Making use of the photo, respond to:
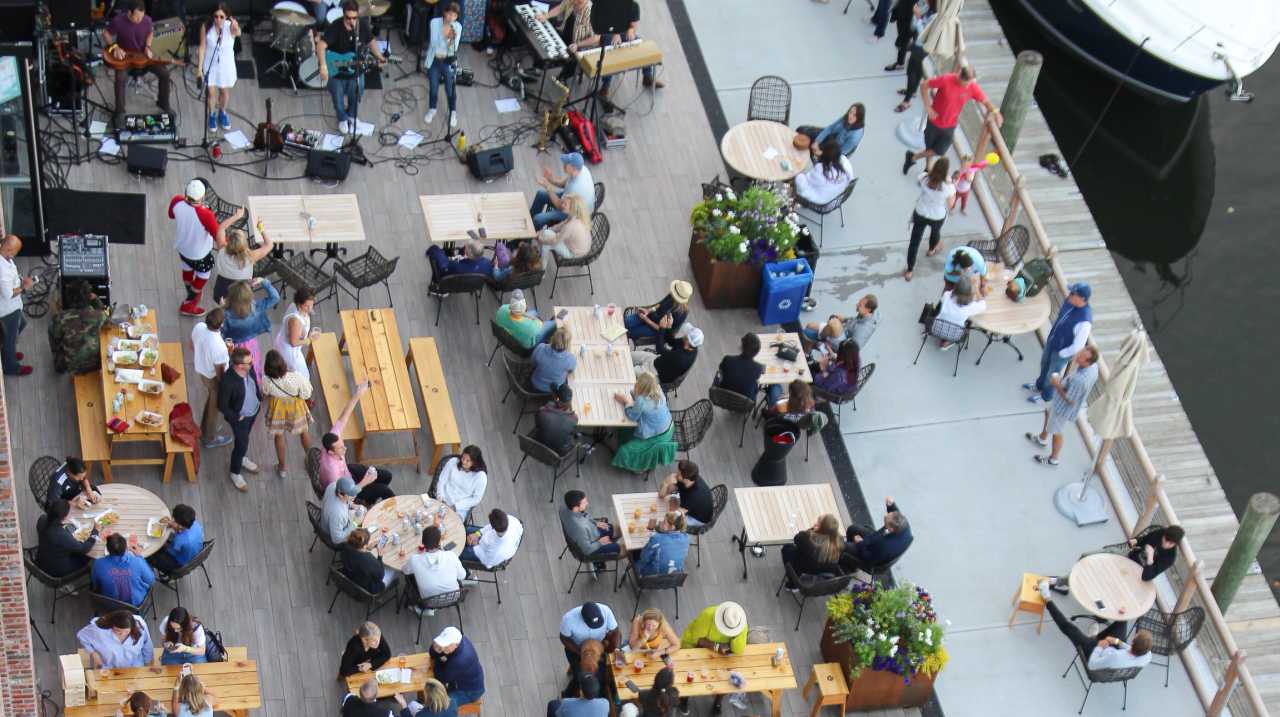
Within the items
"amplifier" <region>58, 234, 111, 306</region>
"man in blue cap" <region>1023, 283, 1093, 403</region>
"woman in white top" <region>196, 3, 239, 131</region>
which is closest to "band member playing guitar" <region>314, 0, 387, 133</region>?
"woman in white top" <region>196, 3, 239, 131</region>

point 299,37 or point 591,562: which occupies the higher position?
point 299,37

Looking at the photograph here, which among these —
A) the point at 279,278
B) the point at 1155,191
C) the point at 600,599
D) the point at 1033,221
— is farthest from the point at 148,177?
the point at 1155,191

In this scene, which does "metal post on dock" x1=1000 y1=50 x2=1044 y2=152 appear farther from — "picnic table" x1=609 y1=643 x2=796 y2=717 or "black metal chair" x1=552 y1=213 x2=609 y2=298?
"picnic table" x1=609 y1=643 x2=796 y2=717

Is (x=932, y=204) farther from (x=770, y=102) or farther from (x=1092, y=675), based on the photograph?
(x=1092, y=675)

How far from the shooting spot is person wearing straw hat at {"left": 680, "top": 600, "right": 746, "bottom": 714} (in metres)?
16.9

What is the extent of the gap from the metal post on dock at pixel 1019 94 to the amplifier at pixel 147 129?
11861 mm

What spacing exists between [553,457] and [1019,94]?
10.3m

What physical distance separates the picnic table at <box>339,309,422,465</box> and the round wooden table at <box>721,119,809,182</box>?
5358mm

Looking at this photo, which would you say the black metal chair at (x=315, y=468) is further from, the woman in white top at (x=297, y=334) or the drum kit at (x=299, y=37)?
the drum kit at (x=299, y=37)

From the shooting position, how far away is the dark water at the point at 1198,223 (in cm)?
2522

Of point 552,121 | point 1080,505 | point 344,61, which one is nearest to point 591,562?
point 1080,505

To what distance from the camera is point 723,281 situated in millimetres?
21281

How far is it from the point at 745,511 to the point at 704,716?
2.35 metres

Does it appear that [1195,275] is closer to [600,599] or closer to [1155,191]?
[1155,191]
